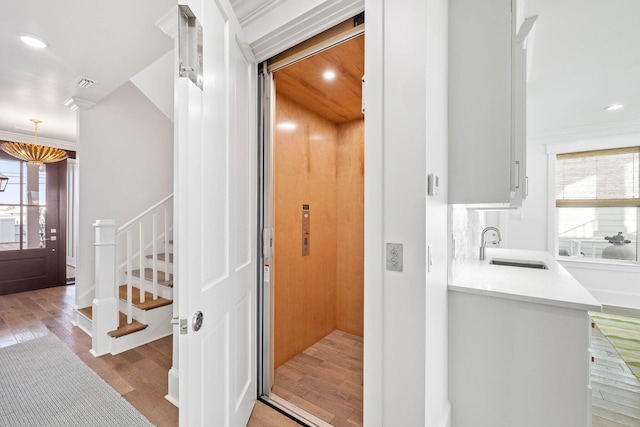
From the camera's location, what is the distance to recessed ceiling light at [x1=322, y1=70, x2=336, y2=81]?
6.19 feet

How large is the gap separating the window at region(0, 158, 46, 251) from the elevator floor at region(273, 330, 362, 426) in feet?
16.7

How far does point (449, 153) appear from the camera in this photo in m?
1.46

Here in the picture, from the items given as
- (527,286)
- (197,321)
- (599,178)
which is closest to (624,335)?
(599,178)

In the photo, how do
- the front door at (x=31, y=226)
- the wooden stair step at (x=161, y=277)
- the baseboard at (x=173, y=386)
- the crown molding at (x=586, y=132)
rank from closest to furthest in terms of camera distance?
1. the baseboard at (x=173, y=386)
2. the wooden stair step at (x=161, y=277)
3. the crown molding at (x=586, y=132)
4. the front door at (x=31, y=226)

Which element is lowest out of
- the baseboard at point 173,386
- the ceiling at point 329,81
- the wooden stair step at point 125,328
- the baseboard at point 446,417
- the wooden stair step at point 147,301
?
the baseboard at point 173,386

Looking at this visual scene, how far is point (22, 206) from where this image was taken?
175 inches

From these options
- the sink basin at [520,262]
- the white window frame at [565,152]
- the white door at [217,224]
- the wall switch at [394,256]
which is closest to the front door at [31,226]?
the white door at [217,224]

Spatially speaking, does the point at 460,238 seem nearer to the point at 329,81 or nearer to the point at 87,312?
the point at 329,81

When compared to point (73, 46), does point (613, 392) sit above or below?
below

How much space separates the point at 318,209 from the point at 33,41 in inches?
102

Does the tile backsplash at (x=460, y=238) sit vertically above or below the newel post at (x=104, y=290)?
above

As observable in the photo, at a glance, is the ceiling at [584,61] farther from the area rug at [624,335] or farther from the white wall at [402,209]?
the area rug at [624,335]

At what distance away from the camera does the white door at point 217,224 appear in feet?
2.93

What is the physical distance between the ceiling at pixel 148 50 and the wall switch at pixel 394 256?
53.0 inches
